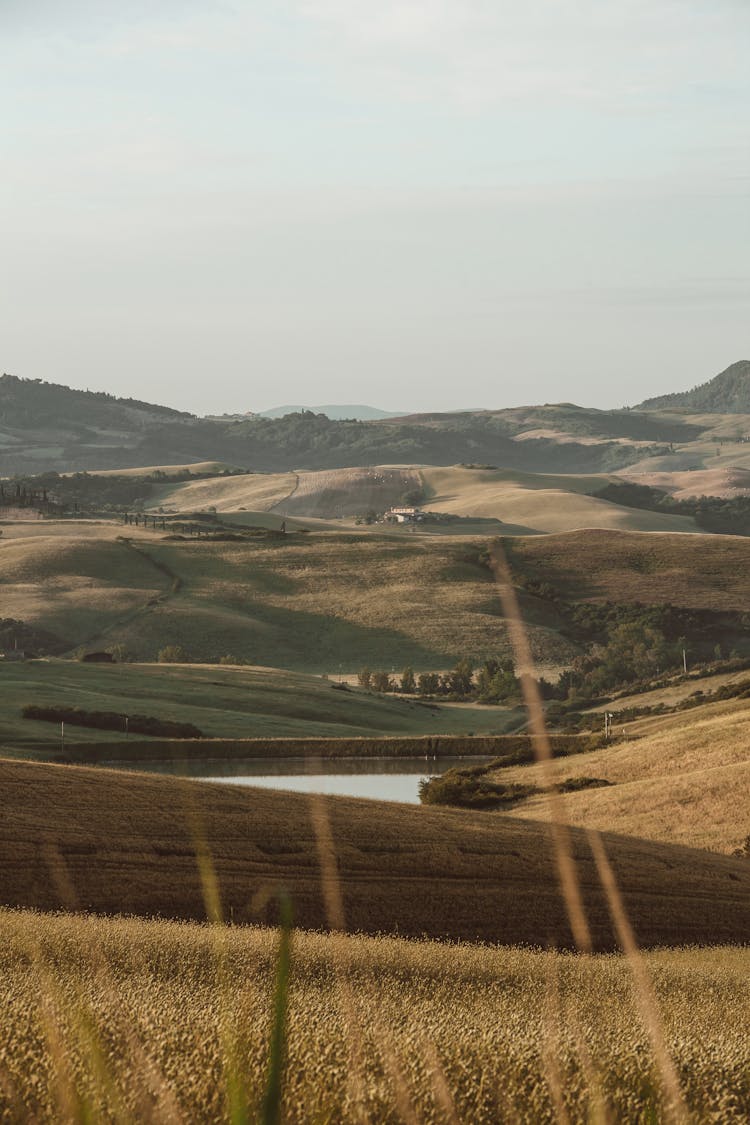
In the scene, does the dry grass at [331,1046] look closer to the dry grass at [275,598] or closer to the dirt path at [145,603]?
the dry grass at [275,598]

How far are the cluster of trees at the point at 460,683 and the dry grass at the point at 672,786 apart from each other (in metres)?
50.0

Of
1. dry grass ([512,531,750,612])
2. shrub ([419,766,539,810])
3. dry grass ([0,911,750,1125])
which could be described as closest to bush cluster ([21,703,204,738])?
shrub ([419,766,539,810])

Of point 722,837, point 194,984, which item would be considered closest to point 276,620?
point 722,837

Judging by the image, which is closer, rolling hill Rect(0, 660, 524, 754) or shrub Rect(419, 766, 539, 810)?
shrub Rect(419, 766, 539, 810)

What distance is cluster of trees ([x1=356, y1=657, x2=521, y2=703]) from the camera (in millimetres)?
122750

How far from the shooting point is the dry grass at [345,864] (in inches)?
997

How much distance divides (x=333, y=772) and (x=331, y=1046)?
217 feet

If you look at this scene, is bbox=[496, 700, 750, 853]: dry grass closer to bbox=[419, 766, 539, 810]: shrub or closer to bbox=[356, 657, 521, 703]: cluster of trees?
bbox=[419, 766, 539, 810]: shrub

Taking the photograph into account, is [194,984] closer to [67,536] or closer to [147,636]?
[147,636]

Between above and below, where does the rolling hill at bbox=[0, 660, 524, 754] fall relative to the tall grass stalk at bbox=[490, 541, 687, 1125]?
below

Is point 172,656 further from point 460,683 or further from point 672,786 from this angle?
point 672,786

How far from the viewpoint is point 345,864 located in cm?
2936

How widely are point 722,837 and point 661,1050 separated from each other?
35245 mm

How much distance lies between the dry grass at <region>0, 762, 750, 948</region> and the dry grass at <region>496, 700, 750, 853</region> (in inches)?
342
